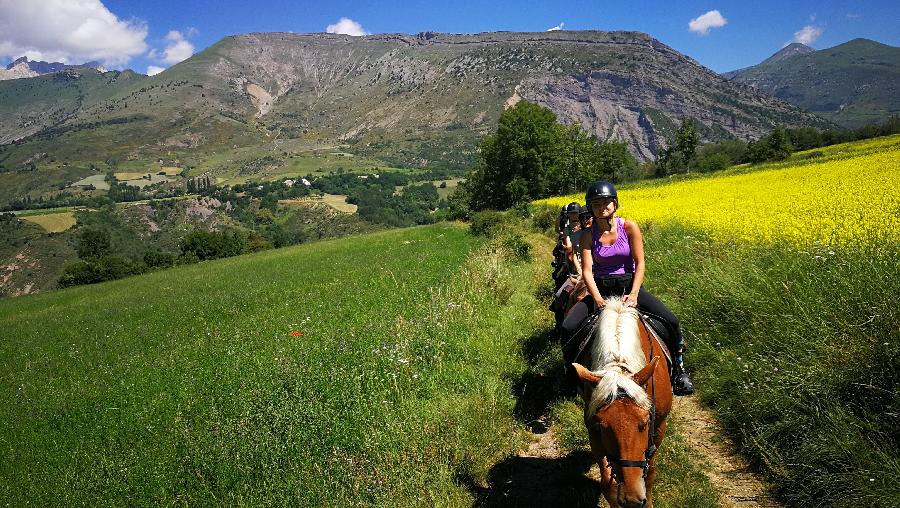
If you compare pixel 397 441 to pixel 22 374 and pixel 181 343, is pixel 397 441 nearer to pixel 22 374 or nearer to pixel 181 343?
pixel 181 343

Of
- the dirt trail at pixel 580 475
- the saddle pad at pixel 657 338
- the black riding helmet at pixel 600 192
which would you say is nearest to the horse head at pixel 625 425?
the saddle pad at pixel 657 338

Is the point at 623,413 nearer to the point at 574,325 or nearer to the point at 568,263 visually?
the point at 574,325

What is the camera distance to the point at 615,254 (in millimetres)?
5328

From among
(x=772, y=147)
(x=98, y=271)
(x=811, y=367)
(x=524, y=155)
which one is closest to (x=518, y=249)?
(x=811, y=367)

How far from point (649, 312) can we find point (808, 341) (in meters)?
1.90

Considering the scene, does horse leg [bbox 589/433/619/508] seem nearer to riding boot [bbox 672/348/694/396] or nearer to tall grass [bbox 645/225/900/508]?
tall grass [bbox 645/225/900/508]

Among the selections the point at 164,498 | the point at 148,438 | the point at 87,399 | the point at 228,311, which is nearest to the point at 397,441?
the point at 164,498

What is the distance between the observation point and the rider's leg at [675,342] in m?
5.24

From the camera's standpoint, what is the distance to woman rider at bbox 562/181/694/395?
5.18 meters

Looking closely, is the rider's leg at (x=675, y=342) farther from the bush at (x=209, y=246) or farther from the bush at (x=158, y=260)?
the bush at (x=158, y=260)

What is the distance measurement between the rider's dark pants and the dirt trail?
3.98 ft

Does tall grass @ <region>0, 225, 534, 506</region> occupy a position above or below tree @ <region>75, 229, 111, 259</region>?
above

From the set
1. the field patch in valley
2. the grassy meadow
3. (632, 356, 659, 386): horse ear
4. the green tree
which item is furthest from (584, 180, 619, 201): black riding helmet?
the field patch in valley

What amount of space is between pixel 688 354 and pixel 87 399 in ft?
38.9
